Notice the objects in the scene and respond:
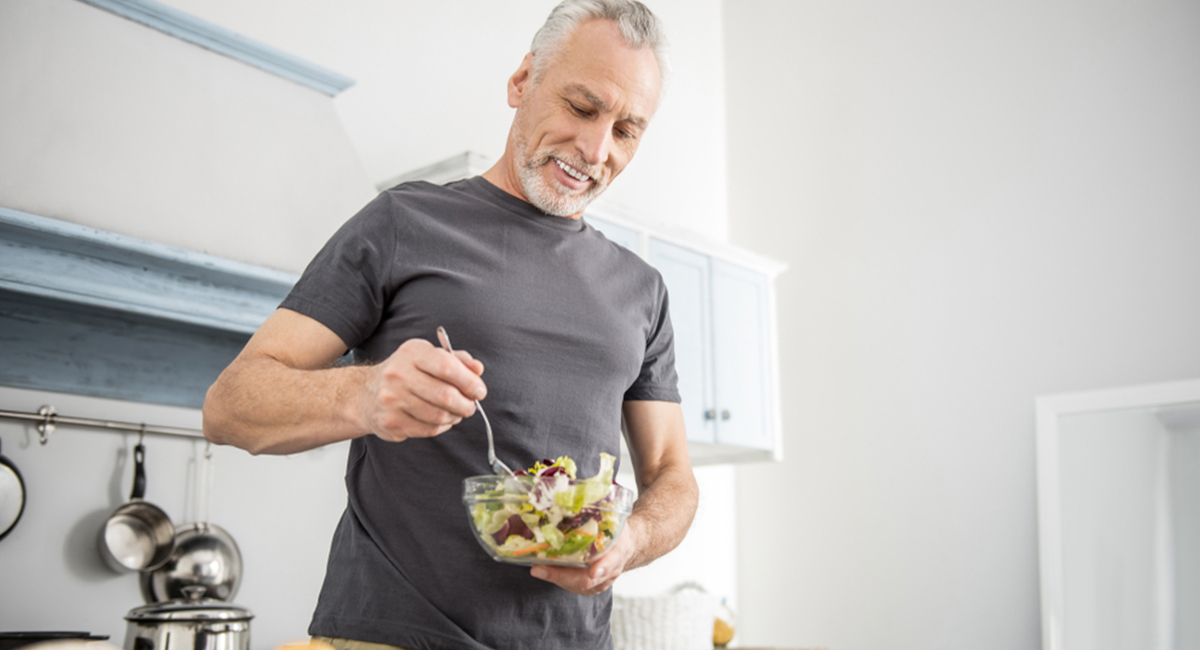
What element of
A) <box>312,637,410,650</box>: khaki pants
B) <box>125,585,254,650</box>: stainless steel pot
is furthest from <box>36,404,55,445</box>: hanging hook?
<box>312,637,410,650</box>: khaki pants

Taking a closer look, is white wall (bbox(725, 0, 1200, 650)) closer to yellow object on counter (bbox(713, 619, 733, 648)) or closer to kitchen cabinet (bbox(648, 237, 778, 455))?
kitchen cabinet (bbox(648, 237, 778, 455))

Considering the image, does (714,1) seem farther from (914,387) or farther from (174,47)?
(174,47)

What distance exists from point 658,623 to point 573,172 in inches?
69.8

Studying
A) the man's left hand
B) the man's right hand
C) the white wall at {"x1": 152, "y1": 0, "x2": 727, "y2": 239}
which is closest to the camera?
the man's right hand

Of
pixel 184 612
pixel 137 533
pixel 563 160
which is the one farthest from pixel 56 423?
pixel 563 160

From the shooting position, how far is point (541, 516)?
890 mm

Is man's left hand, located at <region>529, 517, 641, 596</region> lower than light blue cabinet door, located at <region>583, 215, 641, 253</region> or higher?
lower

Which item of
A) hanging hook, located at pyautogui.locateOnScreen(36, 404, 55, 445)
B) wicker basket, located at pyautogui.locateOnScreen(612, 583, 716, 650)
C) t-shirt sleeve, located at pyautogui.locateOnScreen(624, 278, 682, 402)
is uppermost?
t-shirt sleeve, located at pyautogui.locateOnScreen(624, 278, 682, 402)

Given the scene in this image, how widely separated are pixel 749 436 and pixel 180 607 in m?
1.95

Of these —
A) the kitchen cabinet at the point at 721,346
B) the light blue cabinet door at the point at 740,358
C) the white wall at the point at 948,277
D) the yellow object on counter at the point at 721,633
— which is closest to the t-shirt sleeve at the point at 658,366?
the kitchen cabinet at the point at 721,346

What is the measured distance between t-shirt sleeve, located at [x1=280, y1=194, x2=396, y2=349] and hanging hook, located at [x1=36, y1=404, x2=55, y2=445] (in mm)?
1126

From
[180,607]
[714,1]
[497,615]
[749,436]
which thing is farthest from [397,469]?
[714,1]

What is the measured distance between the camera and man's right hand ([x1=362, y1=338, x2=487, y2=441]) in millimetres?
802

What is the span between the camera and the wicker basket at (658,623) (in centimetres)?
263
